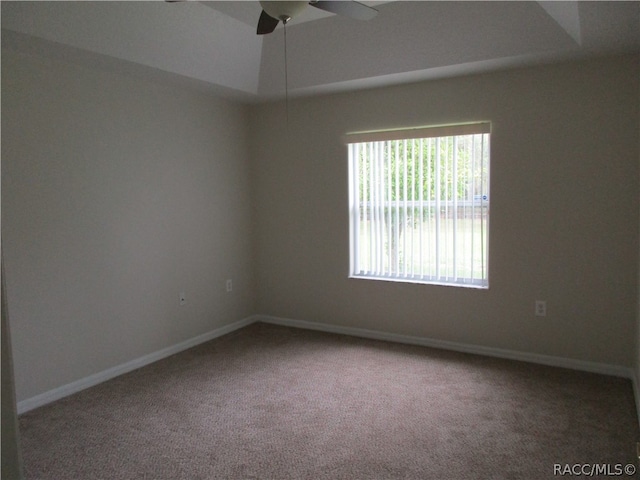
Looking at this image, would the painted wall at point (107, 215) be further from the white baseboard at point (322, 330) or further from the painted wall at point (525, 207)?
the painted wall at point (525, 207)

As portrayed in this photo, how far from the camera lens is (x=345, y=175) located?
4332 mm

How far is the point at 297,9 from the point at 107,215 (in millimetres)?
2166

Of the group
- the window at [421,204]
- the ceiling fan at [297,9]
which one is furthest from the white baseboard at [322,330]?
the ceiling fan at [297,9]

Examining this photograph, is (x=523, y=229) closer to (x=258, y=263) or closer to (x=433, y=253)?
(x=433, y=253)

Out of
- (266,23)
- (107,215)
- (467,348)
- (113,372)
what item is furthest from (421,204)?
(113,372)

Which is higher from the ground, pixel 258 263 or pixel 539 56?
pixel 539 56

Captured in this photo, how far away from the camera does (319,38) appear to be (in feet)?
11.6

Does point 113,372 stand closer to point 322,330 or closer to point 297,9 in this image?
point 322,330

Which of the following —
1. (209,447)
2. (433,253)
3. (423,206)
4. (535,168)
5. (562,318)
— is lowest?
(209,447)

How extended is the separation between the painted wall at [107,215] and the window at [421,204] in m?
1.27

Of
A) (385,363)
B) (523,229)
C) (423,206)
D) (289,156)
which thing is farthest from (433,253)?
(289,156)

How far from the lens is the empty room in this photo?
8.52ft

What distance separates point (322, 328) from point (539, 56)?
9.43ft

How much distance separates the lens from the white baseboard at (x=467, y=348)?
3.36 meters
